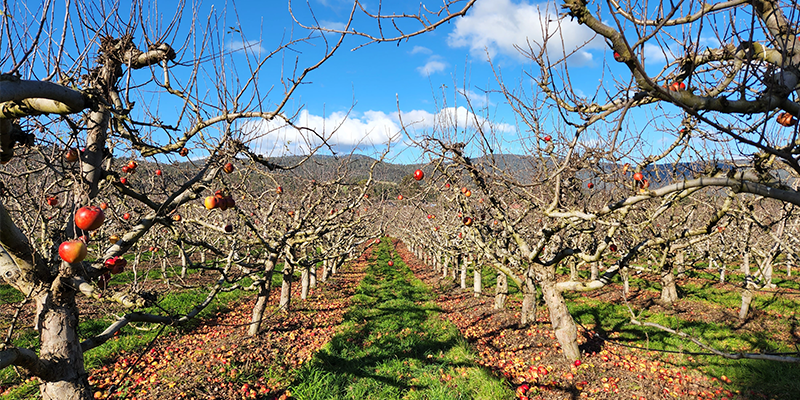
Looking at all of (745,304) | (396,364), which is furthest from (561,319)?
(745,304)

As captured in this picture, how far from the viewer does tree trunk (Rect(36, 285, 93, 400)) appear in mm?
2842

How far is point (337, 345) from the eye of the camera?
8273mm

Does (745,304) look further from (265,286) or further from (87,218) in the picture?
(87,218)

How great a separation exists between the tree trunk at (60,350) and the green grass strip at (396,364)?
351 cm

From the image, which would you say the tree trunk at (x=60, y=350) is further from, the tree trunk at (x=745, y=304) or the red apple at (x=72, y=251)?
the tree trunk at (x=745, y=304)

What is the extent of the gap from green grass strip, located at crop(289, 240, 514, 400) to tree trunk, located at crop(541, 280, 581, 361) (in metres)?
1.37

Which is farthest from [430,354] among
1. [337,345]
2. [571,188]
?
[571,188]

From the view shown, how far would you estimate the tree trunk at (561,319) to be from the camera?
6.23 m

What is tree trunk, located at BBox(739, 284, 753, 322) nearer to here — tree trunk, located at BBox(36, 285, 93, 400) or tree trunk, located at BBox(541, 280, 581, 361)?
tree trunk, located at BBox(541, 280, 581, 361)

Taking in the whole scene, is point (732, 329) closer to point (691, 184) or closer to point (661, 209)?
point (661, 209)

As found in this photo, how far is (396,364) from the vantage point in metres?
7.06

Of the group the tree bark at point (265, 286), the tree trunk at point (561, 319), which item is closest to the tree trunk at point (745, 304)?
the tree trunk at point (561, 319)

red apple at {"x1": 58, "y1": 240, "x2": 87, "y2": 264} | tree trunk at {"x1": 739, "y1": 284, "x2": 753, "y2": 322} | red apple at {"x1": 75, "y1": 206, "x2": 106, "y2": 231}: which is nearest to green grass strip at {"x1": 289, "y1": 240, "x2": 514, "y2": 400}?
red apple at {"x1": 58, "y1": 240, "x2": 87, "y2": 264}

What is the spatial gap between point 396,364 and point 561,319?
3.22 meters
